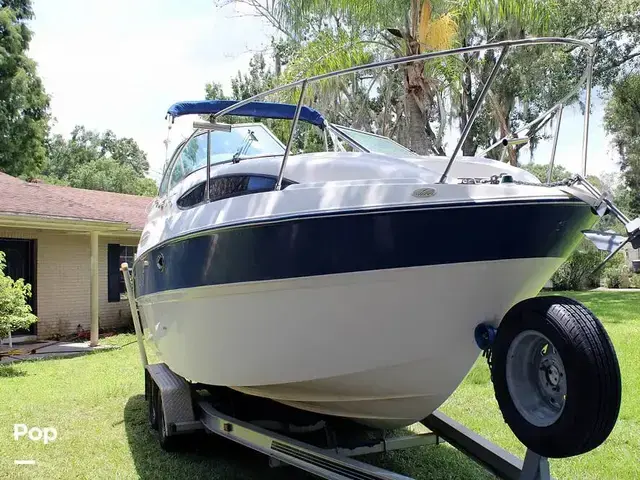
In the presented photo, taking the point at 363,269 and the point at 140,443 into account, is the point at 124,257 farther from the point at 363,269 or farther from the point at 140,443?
the point at 363,269

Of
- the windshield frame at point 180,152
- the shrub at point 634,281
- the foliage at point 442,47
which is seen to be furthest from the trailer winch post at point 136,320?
the shrub at point 634,281

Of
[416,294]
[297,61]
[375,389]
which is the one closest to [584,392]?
[416,294]

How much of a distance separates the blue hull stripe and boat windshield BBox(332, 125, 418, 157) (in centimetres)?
187

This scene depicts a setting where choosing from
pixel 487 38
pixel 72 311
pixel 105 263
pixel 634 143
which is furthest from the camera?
pixel 634 143

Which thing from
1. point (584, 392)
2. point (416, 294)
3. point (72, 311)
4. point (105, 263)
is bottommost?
point (72, 311)

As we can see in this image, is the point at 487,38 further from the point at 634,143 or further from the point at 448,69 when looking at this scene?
the point at 634,143

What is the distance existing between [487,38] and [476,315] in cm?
1808

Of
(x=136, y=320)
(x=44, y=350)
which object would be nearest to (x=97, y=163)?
(x=44, y=350)

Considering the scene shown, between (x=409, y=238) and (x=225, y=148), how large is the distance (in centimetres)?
249

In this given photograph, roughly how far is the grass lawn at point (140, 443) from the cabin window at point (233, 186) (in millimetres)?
1984

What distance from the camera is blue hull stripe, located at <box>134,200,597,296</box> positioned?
2811 mm

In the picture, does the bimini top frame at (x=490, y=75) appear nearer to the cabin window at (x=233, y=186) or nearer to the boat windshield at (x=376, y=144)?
the cabin window at (x=233, y=186)

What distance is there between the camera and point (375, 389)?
3.21 meters

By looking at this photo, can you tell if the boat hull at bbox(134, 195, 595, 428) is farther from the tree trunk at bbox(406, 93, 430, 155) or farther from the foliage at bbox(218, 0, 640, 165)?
the tree trunk at bbox(406, 93, 430, 155)
